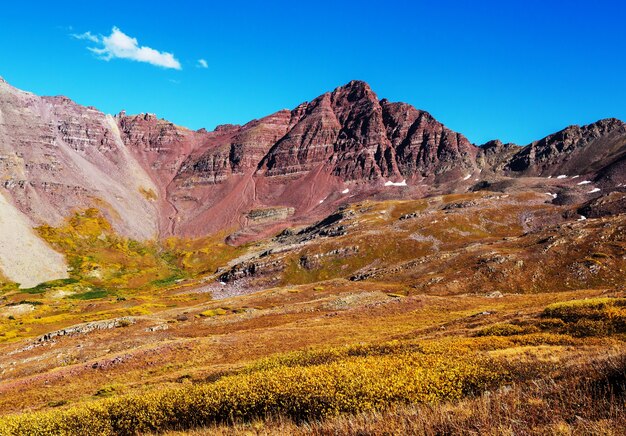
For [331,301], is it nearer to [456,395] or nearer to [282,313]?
[282,313]

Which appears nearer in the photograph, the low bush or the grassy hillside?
the grassy hillside

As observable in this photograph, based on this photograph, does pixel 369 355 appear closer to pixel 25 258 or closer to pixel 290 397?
pixel 290 397

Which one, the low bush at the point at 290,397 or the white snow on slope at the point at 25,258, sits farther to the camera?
the white snow on slope at the point at 25,258

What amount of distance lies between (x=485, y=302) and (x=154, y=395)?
53.3m

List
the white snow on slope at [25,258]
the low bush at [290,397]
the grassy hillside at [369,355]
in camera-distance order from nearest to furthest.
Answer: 1. the grassy hillside at [369,355]
2. the low bush at [290,397]
3. the white snow on slope at [25,258]

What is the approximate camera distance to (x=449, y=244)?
132625 mm

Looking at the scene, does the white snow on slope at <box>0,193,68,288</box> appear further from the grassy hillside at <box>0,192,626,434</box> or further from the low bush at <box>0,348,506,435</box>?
the low bush at <box>0,348,506,435</box>

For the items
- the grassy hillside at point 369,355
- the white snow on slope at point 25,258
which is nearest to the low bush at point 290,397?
the grassy hillside at point 369,355

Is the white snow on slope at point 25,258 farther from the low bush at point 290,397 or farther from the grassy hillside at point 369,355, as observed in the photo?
the low bush at point 290,397

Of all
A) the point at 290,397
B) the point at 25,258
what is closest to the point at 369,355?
the point at 290,397

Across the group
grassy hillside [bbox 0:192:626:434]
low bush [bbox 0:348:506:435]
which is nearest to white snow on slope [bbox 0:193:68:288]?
grassy hillside [bbox 0:192:626:434]

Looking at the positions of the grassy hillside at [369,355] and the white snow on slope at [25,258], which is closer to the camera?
the grassy hillside at [369,355]

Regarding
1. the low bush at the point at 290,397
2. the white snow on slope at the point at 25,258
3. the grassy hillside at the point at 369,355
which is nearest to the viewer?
the grassy hillside at the point at 369,355

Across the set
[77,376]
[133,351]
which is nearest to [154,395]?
[77,376]
